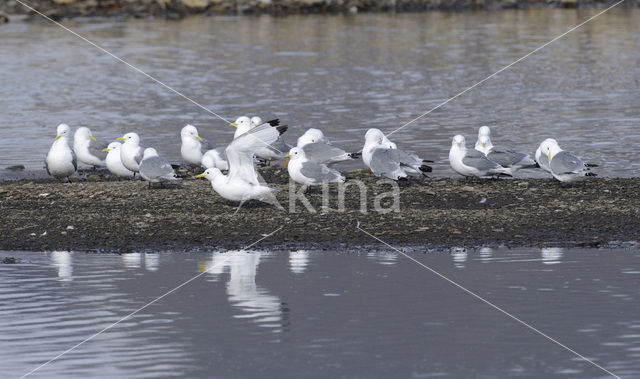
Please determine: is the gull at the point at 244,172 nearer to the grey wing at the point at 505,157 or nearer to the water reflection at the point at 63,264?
the water reflection at the point at 63,264

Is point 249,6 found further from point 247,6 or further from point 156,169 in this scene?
point 156,169

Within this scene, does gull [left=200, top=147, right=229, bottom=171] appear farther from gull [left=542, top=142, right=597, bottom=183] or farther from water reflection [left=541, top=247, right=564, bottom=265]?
water reflection [left=541, top=247, right=564, bottom=265]

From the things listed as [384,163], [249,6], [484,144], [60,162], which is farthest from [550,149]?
[249,6]

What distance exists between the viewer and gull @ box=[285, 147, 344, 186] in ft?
Answer: 49.8

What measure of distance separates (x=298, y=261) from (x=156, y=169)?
441 cm

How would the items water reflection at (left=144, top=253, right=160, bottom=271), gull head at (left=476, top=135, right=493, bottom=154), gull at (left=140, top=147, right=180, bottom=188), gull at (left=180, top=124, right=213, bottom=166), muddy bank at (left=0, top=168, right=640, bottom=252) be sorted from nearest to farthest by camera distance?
water reflection at (left=144, top=253, right=160, bottom=271) < muddy bank at (left=0, top=168, right=640, bottom=252) < gull at (left=140, top=147, right=180, bottom=188) < gull head at (left=476, top=135, right=493, bottom=154) < gull at (left=180, top=124, right=213, bottom=166)

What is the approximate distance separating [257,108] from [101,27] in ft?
105

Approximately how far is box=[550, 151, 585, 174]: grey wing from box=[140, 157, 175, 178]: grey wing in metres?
5.59

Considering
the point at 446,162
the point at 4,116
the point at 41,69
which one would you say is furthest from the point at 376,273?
the point at 41,69

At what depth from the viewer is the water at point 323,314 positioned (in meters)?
8.49

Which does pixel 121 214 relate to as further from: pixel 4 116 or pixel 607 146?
pixel 4 116

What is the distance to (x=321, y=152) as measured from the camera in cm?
1617

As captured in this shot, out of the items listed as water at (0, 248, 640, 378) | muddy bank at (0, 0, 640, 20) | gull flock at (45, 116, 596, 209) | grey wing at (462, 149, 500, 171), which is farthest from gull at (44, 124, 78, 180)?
muddy bank at (0, 0, 640, 20)

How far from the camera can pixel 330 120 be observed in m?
25.4
